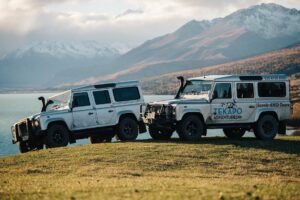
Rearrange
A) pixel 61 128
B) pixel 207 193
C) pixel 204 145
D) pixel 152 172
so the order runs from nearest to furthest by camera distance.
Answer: pixel 207 193
pixel 152 172
pixel 204 145
pixel 61 128

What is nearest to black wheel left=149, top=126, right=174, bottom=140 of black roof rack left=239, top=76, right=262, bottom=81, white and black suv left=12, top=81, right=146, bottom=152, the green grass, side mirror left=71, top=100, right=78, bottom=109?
white and black suv left=12, top=81, right=146, bottom=152

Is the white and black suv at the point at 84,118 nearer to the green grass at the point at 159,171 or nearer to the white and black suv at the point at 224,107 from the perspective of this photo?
the white and black suv at the point at 224,107

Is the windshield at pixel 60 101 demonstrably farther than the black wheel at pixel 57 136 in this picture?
Yes

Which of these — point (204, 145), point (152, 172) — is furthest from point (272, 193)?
point (204, 145)

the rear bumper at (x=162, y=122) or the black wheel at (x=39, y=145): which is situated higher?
the rear bumper at (x=162, y=122)

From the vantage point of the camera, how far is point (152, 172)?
1741 cm

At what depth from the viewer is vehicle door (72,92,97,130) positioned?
24875 mm

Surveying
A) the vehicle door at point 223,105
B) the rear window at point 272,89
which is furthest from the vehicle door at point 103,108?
the rear window at point 272,89

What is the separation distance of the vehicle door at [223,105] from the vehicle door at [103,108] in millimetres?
4980

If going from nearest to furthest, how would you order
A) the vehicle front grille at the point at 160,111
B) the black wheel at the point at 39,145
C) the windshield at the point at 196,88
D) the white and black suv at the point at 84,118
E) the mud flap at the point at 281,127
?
the vehicle front grille at the point at 160,111 → the white and black suv at the point at 84,118 → the windshield at the point at 196,88 → the black wheel at the point at 39,145 → the mud flap at the point at 281,127

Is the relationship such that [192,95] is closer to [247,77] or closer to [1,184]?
[247,77]

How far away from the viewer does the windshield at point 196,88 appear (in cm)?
2455

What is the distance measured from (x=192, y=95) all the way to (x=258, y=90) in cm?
318

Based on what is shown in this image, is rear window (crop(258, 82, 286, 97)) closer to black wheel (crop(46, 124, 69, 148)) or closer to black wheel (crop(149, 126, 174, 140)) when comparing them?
black wheel (crop(149, 126, 174, 140))
